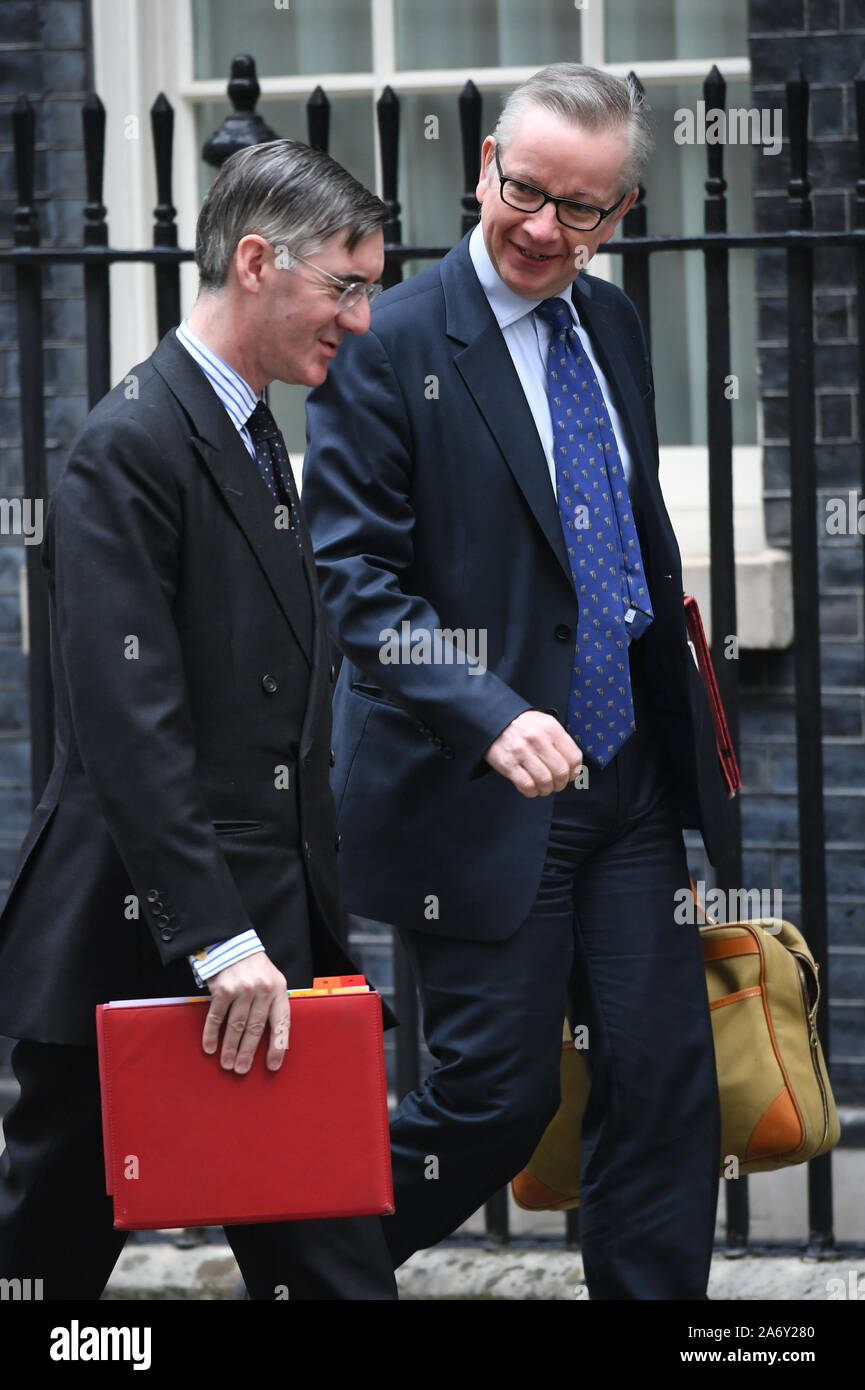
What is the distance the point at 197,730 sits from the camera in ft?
8.07

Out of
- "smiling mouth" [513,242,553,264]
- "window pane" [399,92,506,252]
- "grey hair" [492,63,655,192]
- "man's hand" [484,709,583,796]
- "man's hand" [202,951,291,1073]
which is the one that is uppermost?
"window pane" [399,92,506,252]

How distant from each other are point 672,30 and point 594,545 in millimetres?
2518

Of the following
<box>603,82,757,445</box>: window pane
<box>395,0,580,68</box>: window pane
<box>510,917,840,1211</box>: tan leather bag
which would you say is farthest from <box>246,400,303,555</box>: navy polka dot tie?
<box>395,0,580,68</box>: window pane

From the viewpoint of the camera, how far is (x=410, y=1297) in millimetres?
3895

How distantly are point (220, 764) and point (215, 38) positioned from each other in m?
3.23

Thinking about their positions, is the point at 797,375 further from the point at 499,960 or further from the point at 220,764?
the point at 220,764

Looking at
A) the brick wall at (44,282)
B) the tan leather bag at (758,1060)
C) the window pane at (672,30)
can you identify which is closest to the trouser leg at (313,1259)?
the tan leather bag at (758,1060)

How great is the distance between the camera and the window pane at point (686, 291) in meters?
4.92

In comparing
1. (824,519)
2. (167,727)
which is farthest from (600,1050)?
(824,519)

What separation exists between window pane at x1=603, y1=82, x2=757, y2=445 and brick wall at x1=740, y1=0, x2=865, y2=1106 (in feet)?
0.92

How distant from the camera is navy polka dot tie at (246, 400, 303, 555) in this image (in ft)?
8.39

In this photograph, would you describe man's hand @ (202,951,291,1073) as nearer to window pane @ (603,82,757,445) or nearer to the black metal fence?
the black metal fence

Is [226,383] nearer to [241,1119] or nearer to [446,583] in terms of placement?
[446,583]
